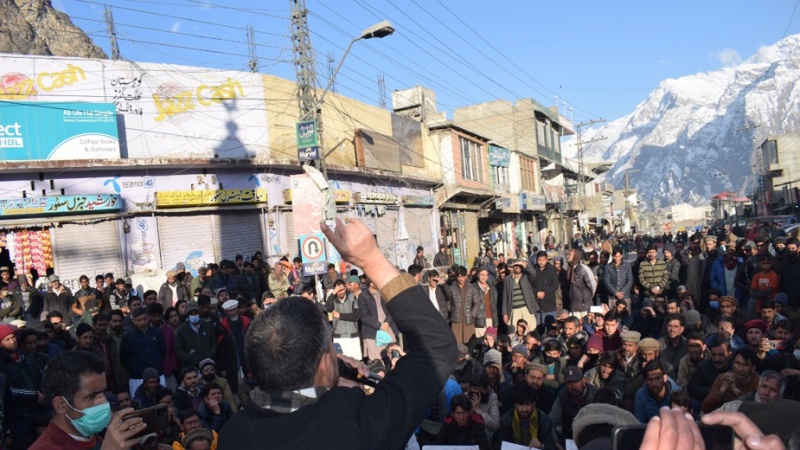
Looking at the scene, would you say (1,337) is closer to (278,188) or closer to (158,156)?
(158,156)

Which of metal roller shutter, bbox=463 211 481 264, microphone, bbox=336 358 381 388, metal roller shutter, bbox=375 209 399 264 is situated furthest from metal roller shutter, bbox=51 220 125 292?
metal roller shutter, bbox=463 211 481 264

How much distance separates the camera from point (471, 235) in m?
31.2

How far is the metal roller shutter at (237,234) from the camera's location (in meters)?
18.4

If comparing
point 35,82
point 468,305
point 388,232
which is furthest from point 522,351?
point 388,232

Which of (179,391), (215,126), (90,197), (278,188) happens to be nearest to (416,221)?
(278,188)

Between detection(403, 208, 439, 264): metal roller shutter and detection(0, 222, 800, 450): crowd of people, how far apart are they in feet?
37.8

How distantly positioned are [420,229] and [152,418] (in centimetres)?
2431

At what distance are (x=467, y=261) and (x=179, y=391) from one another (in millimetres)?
23815

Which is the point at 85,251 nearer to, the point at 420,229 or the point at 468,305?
the point at 468,305

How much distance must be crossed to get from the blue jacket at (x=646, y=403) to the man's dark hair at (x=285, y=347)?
489 centimetres

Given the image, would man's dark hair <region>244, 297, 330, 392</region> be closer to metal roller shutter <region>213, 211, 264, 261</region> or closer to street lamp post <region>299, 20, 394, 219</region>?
street lamp post <region>299, 20, 394, 219</region>

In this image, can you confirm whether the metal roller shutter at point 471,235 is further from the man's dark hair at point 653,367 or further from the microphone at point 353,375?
the microphone at point 353,375

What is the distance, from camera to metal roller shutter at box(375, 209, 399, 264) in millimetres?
24328

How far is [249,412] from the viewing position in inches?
70.0
